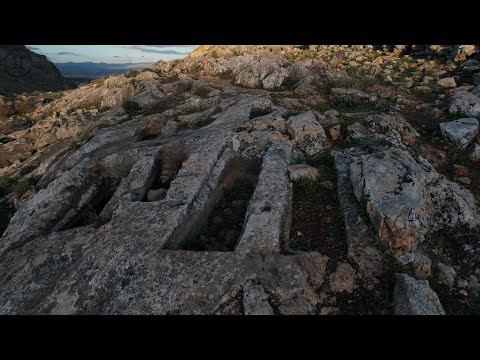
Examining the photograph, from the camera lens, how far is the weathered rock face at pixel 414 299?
4988mm

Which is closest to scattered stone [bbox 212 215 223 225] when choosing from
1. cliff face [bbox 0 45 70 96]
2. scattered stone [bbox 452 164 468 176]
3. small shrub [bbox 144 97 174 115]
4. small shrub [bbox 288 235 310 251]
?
small shrub [bbox 288 235 310 251]

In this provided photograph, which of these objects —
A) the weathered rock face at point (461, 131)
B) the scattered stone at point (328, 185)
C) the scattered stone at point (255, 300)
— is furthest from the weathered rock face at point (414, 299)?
the weathered rock face at point (461, 131)

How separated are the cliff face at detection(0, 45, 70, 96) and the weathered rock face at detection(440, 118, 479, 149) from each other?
186 feet

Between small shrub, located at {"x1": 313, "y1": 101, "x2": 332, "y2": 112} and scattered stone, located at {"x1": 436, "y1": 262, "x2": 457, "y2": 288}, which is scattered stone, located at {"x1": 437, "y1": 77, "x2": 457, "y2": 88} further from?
scattered stone, located at {"x1": 436, "y1": 262, "x2": 457, "y2": 288}

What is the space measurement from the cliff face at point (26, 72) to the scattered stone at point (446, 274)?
2291 inches

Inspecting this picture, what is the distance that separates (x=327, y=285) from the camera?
578 centimetres

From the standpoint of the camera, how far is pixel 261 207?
761cm

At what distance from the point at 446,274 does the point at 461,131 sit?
6919mm

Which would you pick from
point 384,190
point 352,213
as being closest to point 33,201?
point 352,213

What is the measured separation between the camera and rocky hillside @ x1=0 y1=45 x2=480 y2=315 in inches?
224

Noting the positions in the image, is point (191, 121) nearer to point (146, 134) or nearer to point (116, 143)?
point (146, 134)

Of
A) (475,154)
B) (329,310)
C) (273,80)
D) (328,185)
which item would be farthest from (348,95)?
(329,310)

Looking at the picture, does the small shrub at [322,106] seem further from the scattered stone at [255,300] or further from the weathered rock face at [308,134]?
the scattered stone at [255,300]

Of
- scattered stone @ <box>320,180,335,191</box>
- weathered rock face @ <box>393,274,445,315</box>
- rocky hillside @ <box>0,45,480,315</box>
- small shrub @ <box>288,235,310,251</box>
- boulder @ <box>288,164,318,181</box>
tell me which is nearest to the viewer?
weathered rock face @ <box>393,274,445,315</box>
